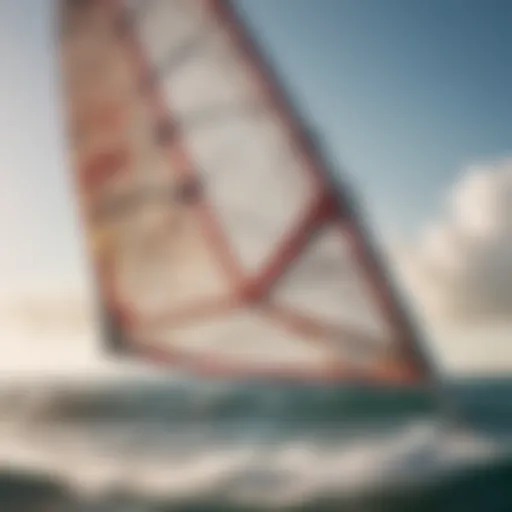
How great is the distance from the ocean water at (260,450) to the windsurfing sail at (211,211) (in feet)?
0.14

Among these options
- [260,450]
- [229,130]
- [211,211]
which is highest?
[229,130]

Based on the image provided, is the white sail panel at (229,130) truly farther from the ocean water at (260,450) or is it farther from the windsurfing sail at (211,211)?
the ocean water at (260,450)

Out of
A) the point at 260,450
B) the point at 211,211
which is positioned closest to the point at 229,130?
the point at 211,211

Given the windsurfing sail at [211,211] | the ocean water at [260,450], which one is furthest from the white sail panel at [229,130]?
the ocean water at [260,450]

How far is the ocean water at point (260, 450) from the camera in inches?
44.5

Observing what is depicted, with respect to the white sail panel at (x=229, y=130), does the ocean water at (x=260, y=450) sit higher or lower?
lower

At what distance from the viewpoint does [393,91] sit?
1261mm

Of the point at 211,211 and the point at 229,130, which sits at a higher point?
the point at 229,130

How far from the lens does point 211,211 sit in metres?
1.22

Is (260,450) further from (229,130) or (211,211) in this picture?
(229,130)

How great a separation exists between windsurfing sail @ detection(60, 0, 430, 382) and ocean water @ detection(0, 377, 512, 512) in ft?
0.14

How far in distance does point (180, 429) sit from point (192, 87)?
0.49 meters

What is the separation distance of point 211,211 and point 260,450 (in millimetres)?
334

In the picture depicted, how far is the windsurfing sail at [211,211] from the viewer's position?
1182 mm
